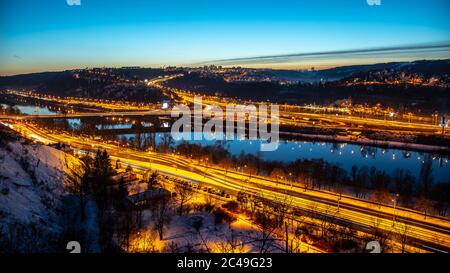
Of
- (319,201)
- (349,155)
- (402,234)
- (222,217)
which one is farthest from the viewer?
(349,155)

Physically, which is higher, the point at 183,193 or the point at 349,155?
the point at 183,193

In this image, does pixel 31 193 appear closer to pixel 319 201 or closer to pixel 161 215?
pixel 161 215

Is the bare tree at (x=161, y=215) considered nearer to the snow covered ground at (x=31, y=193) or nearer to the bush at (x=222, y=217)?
the bush at (x=222, y=217)

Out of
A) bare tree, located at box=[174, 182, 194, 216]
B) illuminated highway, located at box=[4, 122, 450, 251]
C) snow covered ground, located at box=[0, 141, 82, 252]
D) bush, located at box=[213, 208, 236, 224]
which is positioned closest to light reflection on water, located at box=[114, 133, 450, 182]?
illuminated highway, located at box=[4, 122, 450, 251]

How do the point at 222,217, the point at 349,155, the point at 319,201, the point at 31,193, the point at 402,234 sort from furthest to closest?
the point at 349,155 < the point at 319,201 < the point at 222,217 < the point at 402,234 < the point at 31,193

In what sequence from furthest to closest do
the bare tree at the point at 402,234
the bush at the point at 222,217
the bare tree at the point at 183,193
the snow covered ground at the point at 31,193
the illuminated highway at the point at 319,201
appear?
1. the bare tree at the point at 183,193
2. the bush at the point at 222,217
3. the illuminated highway at the point at 319,201
4. the bare tree at the point at 402,234
5. the snow covered ground at the point at 31,193

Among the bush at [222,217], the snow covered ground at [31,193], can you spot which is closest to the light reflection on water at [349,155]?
the bush at [222,217]

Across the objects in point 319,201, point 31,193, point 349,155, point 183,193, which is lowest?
point 349,155

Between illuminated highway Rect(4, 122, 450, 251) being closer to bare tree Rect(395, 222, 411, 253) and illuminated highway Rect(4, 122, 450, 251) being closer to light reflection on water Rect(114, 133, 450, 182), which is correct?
bare tree Rect(395, 222, 411, 253)

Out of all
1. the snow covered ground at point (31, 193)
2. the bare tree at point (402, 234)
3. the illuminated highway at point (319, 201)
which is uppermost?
the snow covered ground at point (31, 193)

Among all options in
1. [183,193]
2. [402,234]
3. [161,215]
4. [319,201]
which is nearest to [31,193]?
[161,215]

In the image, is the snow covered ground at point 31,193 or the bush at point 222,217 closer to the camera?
the snow covered ground at point 31,193
